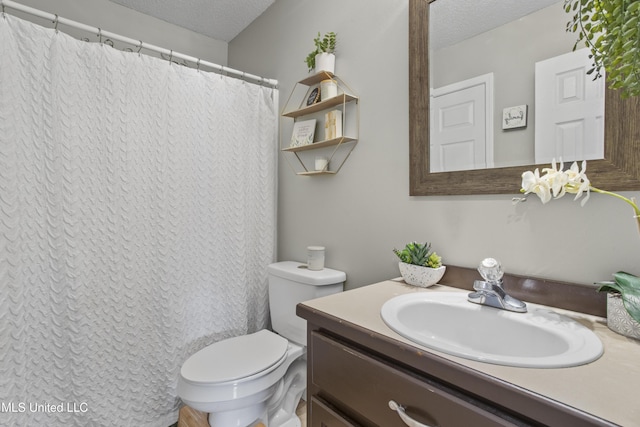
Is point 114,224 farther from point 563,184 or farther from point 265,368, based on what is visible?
point 563,184

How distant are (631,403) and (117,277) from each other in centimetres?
174

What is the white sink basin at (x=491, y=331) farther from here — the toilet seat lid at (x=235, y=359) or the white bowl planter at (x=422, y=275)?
the toilet seat lid at (x=235, y=359)

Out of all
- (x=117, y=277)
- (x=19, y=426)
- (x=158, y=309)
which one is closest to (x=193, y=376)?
(x=158, y=309)

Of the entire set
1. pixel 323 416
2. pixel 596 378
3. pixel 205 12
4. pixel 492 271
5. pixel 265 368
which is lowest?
pixel 265 368

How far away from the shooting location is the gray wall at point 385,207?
0.85 meters

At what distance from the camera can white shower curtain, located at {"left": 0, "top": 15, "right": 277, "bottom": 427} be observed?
4.09 ft

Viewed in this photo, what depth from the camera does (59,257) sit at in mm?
1312

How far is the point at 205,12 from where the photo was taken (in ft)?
6.95

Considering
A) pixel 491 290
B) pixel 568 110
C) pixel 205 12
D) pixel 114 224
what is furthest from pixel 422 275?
pixel 205 12

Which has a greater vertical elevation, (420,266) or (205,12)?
(205,12)

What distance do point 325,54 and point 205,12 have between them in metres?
1.17

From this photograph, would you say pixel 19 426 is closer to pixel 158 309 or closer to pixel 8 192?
pixel 158 309

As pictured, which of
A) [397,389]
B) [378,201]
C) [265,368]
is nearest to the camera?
[397,389]

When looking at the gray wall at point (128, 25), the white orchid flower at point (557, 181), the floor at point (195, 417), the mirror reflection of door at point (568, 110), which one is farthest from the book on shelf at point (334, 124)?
the gray wall at point (128, 25)
